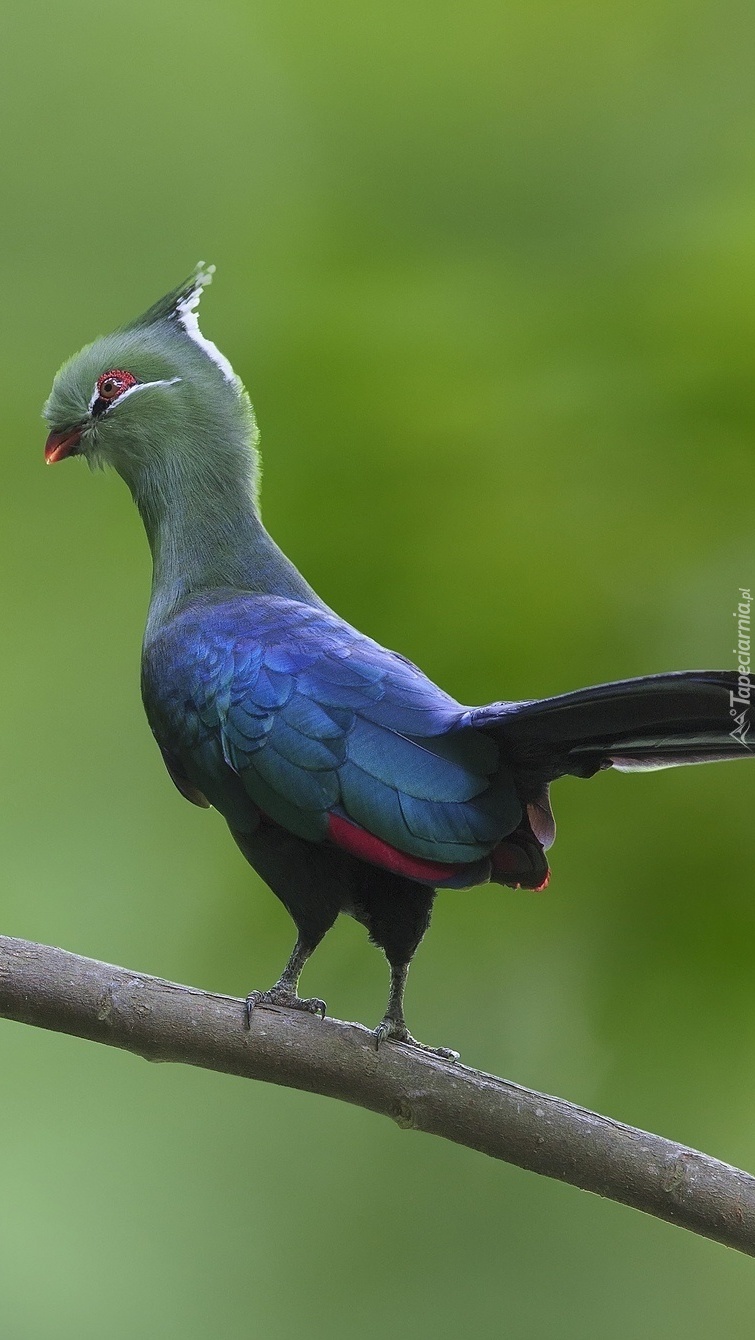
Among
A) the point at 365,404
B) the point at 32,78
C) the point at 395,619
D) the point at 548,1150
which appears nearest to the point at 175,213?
the point at 32,78

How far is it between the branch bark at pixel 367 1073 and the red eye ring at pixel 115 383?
649 mm

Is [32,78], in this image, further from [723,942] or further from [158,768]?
[723,942]

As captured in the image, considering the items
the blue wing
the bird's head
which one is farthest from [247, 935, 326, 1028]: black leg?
the bird's head

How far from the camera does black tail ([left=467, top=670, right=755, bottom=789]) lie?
1.11m

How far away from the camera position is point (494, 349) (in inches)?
104

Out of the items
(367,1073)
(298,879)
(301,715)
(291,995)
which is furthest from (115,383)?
(367,1073)

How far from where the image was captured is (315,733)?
1.32 meters

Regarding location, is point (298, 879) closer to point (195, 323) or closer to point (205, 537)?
point (205, 537)

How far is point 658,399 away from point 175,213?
1.11 meters

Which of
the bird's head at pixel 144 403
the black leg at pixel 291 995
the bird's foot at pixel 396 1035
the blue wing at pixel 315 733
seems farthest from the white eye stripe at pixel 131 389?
the bird's foot at pixel 396 1035

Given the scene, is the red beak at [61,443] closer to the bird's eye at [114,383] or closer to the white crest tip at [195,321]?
the bird's eye at [114,383]

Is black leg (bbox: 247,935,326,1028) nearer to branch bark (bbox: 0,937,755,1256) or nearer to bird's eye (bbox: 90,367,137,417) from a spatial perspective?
branch bark (bbox: 0,937,755,1256)

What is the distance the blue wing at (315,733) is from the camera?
1.26 meters

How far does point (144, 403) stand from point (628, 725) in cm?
73
